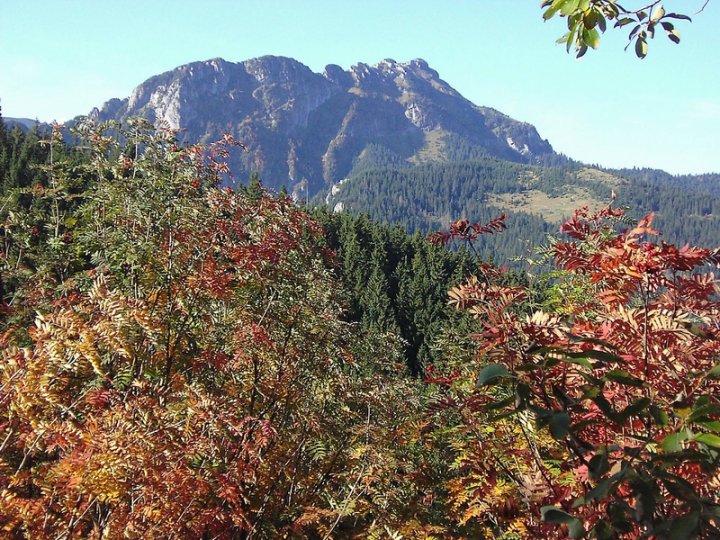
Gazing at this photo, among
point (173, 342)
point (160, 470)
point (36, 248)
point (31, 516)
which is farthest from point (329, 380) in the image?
point (36, 248)

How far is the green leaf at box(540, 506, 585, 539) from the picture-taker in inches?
39.0

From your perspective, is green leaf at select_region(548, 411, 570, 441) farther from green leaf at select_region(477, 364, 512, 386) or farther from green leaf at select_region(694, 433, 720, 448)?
green leaf at select_region(694, 433, 720, 448)

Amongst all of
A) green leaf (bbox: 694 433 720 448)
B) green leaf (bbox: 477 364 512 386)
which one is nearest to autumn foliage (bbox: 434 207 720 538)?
green leaf (bbox: 477 364 512 386)

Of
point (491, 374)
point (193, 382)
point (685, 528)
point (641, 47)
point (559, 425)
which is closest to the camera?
point (685, 528)

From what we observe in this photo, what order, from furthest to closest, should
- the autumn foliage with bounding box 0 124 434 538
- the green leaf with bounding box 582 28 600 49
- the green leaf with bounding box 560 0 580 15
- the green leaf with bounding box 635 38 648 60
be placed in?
the autumn foliage with bounding box 0 124 434 538 < the green leaf with bounding box 635 38 648 60 < the green leaf with bounding box 582 28 600 49 < the green leaf with bounding box 560 0 580 15

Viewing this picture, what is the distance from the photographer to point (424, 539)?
461 cm

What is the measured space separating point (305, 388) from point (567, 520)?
189 inches

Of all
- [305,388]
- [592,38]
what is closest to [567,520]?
[592,38]

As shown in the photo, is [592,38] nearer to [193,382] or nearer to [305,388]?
[193,382]

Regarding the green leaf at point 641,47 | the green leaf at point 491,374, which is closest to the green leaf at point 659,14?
the green leaf at point 641,47

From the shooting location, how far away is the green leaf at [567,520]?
991 millimetres

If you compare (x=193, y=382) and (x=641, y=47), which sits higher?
(x=641, y=47)

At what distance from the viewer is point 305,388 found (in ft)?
18.5

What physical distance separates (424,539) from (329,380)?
2.06m
